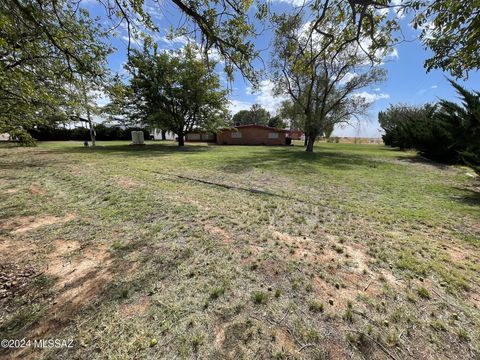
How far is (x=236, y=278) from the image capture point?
2.44 m

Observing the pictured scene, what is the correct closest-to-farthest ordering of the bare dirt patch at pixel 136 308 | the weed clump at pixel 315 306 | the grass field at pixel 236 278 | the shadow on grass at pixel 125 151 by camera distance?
the grass field at pixel 236 278
the bare dirt patch at pixel 136 308
the weed clump at pixel 315 306
the shadow on grass at pixel 125 151

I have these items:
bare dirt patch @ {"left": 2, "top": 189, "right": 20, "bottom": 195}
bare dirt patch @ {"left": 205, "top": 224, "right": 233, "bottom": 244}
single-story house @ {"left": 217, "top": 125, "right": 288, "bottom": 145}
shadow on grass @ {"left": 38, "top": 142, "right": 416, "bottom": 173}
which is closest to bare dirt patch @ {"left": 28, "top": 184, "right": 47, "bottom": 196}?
bare dirt patch @ {"left": 2, "top": 189, "right": 20, "bottom": 195}

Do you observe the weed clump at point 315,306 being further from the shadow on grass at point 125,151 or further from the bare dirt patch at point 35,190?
the shadow on grass at point 125,151

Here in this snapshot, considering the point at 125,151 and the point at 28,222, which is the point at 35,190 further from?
the point at 125,151

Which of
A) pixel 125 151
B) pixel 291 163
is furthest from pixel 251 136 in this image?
pixel 291 163

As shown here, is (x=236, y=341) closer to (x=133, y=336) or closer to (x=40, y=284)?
(x=133, y=336)

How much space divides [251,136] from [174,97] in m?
14.5

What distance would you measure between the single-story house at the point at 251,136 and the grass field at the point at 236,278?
26.8 metres

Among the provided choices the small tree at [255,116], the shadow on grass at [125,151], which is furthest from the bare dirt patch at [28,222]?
the small tree at [255,116]

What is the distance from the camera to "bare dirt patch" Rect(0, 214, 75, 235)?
3.40 meters

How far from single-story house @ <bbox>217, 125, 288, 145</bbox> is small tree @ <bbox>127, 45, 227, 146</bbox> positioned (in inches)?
401

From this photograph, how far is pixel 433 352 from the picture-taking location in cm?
Answer: 167

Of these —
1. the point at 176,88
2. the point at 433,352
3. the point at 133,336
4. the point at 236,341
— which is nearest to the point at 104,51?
the point at 133,336

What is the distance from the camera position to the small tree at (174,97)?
18.0m
